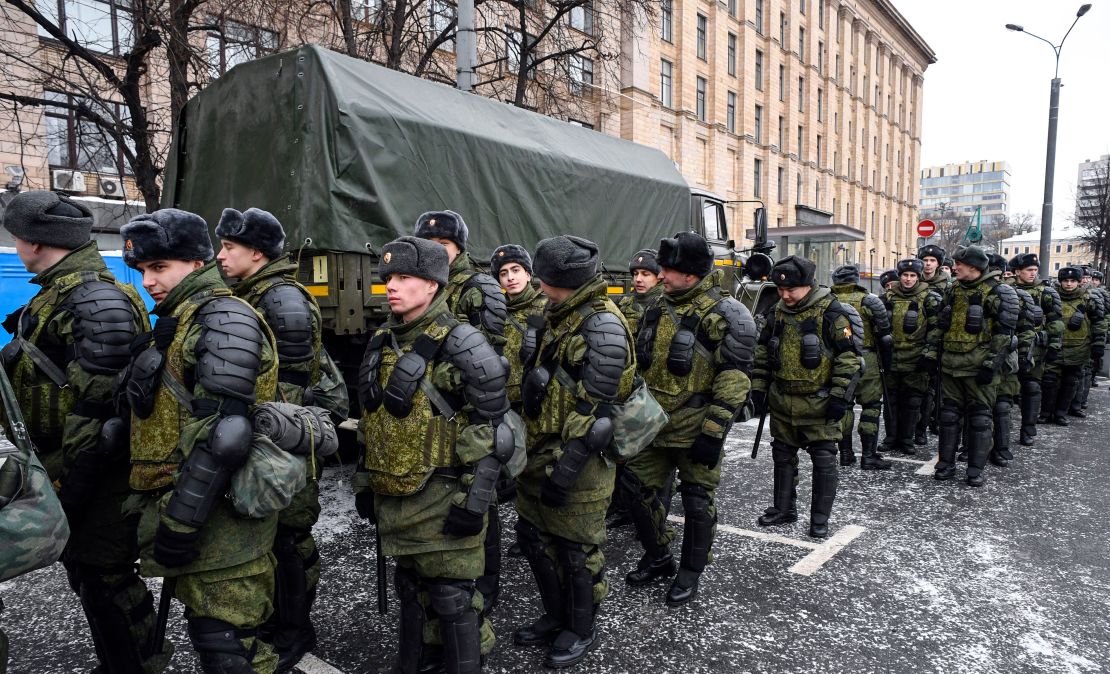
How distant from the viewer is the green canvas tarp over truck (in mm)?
5527

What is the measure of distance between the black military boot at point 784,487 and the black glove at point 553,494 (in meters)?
2.66

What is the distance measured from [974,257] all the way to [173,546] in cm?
697

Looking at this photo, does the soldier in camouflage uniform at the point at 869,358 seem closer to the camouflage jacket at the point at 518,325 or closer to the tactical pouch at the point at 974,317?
the tactical pouch at the point at 974,317

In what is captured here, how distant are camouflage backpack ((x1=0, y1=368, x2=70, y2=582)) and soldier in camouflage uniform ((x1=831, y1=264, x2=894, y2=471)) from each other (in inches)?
259

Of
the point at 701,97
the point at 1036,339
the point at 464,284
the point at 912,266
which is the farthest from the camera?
the point at 701,97

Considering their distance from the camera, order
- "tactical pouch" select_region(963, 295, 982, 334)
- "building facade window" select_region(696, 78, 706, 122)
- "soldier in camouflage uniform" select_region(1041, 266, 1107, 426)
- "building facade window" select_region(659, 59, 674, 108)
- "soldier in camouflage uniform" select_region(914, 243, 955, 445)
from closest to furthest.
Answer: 1. "tactical pouch" select_region(963, 295, 982, 334)
2. "soldier in camouflage uniform" select_region(914, 243, 955, 445)
3. "soldier in camouflage uniform" select_region(1041, 266, 1107, 426)
4. "building facade window" select_region(659, 59, 674, 108)
5. "building facade window" select_region(696, 78, 706, 122)

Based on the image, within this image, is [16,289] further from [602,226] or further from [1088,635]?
[1088,635]

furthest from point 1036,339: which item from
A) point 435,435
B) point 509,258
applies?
point 435,435

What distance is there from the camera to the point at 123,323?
284 centimetres

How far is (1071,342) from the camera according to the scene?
30.8 feet

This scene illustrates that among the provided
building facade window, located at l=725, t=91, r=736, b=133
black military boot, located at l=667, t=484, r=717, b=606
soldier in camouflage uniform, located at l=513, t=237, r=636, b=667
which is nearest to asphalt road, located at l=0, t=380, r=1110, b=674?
black military boot, located at l=667, t=484, r=717, b=606

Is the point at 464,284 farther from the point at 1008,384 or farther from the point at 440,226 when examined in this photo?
the point at 1008,384

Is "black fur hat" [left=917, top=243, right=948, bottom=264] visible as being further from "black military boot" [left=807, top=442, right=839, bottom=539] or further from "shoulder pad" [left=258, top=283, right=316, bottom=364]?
"shoulder pad" [left=258, top=283, right=316, bottom=364]

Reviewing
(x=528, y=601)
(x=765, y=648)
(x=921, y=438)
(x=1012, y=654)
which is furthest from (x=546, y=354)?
(x=921, y=438)
